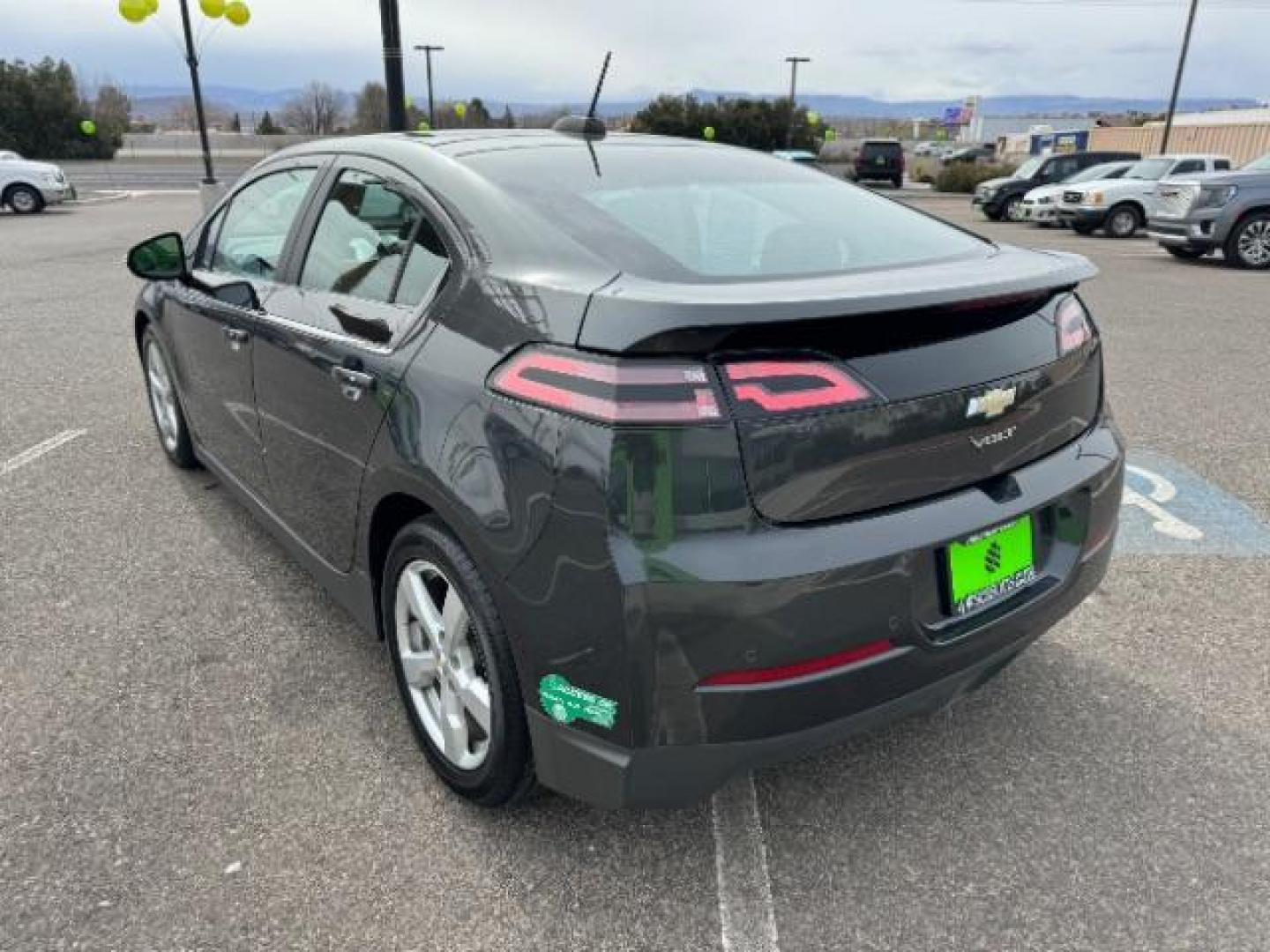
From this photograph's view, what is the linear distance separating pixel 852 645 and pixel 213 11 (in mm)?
21220

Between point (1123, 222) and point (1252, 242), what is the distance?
6.23 m

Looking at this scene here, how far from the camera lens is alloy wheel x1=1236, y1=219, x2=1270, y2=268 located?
42.1 feet

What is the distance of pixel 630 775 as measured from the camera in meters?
1.84

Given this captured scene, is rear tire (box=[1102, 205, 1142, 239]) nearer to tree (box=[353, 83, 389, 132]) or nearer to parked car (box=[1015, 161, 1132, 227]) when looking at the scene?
parked car (box=[1015, 161, 1132, 227])

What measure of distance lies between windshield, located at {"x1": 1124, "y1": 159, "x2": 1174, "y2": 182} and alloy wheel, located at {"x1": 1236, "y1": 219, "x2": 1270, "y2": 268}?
6.60m

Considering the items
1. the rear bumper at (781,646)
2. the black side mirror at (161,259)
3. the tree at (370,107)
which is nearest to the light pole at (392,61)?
the black side mirror at (161,259)

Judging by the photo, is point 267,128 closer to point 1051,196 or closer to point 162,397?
point 1051,196

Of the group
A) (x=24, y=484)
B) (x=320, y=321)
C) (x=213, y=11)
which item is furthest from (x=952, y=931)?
(x=213, y=11)

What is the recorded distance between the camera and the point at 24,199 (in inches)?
864

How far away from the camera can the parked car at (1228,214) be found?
41.8 feet

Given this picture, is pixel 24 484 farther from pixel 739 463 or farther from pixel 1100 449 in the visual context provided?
pixel 1100 449

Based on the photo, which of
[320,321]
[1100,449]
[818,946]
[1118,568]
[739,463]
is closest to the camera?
[739,463]

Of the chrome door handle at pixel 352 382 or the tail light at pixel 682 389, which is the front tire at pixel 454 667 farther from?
the tail light at pixel 682 389

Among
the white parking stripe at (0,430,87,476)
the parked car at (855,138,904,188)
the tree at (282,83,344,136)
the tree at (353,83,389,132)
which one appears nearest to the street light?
the white parking stripe at (0,430,87,476)
